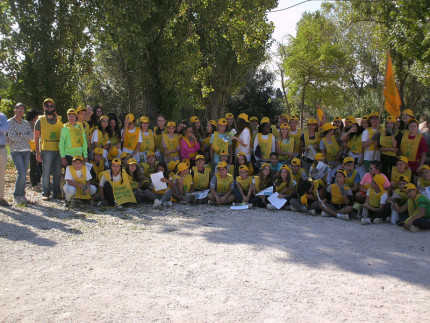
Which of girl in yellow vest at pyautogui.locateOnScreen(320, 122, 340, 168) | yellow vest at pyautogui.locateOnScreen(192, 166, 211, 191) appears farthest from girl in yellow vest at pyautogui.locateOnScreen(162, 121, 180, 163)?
girl in yellow vest at pyautogui.locateOnScreen(320, 122, 340, 168)

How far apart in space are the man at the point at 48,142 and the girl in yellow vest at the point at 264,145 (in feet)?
13.7

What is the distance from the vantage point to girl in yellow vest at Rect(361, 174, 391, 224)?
6738 millimetres

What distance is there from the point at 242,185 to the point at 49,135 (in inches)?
158

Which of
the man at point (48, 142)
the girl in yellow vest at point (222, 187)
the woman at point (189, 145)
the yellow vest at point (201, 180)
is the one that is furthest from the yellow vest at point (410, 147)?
the man at point (48, 142)

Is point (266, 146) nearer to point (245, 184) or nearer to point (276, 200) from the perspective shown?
point (245, 184)

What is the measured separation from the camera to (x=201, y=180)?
337 inches

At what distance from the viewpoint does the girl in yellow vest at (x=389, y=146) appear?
7.83 meters

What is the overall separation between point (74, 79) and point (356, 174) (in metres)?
11.3

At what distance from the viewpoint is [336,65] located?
3309 centimetres

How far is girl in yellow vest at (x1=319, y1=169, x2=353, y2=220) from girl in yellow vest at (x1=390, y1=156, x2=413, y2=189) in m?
0.84

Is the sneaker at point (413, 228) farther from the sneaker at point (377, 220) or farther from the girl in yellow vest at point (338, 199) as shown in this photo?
the girl in yellow vest at point (338, 199)

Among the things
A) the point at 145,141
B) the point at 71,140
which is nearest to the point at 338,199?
the point at 145,141

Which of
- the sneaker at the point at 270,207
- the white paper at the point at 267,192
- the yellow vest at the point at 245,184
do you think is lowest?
the sneaker at the point at 270,207

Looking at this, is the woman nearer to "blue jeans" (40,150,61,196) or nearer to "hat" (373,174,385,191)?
"blue jeans" (40,150,61,196)
